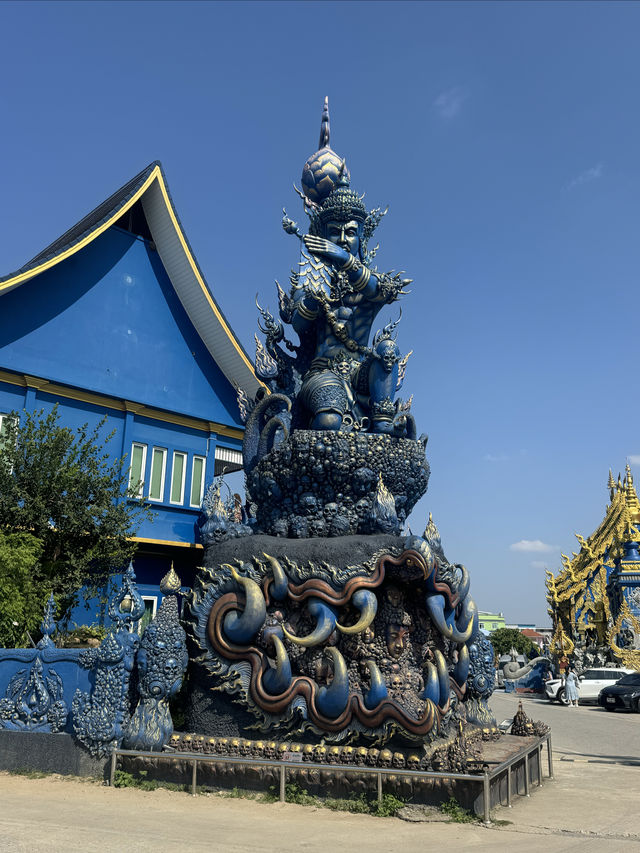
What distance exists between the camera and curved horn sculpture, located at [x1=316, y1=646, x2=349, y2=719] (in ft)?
27.2

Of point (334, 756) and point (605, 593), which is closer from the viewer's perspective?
point (334, 756)

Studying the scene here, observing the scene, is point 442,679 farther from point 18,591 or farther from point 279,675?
point 18,591

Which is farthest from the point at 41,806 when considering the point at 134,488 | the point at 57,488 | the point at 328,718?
the point at 134,488

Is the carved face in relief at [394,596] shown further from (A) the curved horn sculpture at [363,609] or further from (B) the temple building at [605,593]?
(B) the temple building at [605,593]

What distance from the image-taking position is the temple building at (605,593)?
27.3 metres

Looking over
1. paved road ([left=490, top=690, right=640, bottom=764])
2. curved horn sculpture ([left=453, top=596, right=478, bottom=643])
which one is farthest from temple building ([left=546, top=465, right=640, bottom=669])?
curved horn sculpture ([left=453, top=596, right=478, bottom=643])

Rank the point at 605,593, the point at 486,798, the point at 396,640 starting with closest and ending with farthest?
the point at 486,798 < the point at 396,640 < the point at 605,593

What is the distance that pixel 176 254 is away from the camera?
20.7 m

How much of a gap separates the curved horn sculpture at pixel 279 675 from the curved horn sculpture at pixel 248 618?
38cm

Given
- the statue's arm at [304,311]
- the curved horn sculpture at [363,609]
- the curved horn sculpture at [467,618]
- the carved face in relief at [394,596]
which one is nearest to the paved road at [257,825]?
the curved horn sculpture at [363,609]

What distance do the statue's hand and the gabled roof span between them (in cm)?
896

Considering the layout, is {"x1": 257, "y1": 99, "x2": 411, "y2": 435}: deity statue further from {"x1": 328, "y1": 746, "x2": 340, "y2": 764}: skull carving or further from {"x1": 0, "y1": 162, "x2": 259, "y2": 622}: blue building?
{"x1": 0, "y1": 162, "x2": 259, "y2": 622}: blue building

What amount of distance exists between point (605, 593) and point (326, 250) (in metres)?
22.9

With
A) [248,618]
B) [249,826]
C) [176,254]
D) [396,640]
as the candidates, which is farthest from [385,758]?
[176,254]
